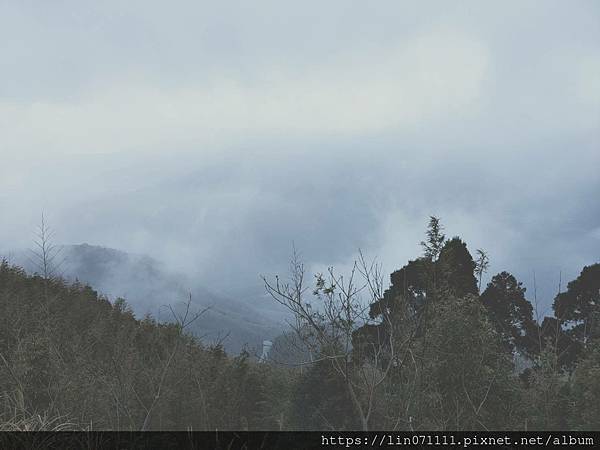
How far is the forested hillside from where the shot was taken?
38.5 ft

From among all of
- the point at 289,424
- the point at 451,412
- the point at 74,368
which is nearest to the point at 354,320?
the point at 451,412

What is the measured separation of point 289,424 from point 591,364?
11951 mm

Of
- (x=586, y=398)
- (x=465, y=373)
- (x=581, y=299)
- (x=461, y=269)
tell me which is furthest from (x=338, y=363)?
(x=581, y=299)

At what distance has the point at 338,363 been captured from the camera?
8977mm

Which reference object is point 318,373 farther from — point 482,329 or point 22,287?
point 22,287

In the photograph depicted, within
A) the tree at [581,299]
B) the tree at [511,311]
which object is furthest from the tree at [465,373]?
the tree at [581,299]

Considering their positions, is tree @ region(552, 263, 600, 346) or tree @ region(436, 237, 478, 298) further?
tree @ region(552, 263, 600, 346)

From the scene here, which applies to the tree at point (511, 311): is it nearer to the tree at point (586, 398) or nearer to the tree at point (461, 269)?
the tree at point (461, 269)

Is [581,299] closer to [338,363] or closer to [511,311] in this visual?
[511,311]

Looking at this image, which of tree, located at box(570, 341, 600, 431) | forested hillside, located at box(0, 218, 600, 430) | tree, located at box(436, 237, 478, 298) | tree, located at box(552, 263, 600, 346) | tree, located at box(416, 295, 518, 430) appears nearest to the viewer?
forested hillside, located at box(0, 218, 600, 430)

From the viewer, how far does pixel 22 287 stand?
3116 cm

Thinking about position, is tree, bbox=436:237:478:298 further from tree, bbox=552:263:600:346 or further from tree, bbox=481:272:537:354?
tree, bbox=552:263:600:346

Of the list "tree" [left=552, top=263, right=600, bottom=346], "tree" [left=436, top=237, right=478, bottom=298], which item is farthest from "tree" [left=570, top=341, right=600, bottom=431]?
"tree" [left=552, top=263, right=600, bottom=346]

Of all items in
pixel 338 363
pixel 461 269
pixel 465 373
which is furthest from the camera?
pixel 461 269
